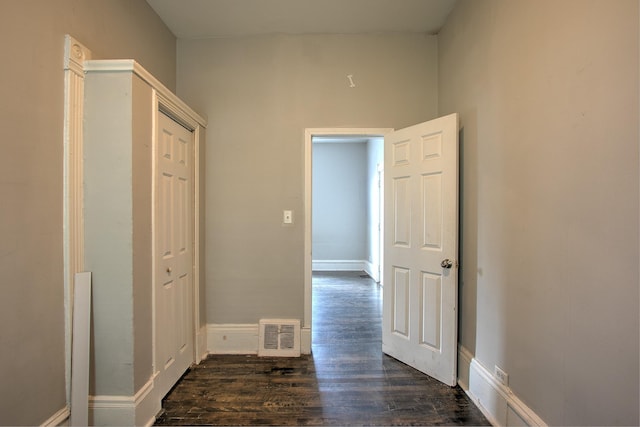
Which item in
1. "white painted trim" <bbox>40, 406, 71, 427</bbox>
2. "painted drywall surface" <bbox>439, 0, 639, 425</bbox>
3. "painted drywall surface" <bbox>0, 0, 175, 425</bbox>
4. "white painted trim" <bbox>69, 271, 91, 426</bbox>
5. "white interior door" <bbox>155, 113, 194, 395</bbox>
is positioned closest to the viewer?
"painted drywall surface" <bbox>439, 0, 639, 425</bbox>

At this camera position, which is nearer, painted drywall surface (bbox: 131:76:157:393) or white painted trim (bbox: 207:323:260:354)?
painted drywall surface (bbox: 131:76:157:393)

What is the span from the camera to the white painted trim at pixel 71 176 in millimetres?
1511

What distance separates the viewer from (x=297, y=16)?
241 cm

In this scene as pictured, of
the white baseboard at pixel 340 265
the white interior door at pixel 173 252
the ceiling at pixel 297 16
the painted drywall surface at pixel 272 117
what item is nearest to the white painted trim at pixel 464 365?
the painted drywall surface at pixel 272 117

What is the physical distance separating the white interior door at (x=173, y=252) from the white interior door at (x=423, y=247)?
167 cm

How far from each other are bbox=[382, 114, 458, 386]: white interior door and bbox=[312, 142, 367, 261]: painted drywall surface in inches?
151

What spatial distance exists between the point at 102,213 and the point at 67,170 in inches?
10.4

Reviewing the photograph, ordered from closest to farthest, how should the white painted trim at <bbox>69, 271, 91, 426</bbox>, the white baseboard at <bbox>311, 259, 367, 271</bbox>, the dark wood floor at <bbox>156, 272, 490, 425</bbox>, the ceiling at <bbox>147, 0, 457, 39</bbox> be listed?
the white painted trim at <bbox>69, 271, 91, 426</bbox> → the dark wood floor at <bbox>156, 272, 490, 425</bbox> → the ceiling at <bbox>147, 0, 457, 39</bbox> → the white baseboard at <bbox>311, 259, 367, 271</bbox>

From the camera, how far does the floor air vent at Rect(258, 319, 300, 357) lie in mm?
2617

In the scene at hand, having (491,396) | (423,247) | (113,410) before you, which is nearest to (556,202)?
(423,247)

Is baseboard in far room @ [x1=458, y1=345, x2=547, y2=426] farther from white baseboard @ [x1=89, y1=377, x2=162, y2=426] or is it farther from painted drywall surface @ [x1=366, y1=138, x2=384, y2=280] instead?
painted drywall surface @ [x1=366, y1=138, x2=384, y2=280]

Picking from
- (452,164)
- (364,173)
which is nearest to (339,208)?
(364,173)

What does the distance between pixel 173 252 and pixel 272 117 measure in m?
1.43

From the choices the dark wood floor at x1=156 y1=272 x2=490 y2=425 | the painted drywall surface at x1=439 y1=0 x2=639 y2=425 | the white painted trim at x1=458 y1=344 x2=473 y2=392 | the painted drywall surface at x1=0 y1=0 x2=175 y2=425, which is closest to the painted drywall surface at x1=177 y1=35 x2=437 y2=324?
the dark wood floor at x1=156 y1=272 x2=490 y2=425
